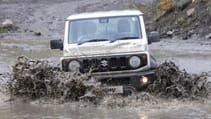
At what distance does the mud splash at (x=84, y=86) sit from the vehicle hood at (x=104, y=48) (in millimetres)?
452

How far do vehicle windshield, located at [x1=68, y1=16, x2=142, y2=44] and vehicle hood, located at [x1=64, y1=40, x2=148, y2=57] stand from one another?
1.08 ft

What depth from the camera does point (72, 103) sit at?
11.3 m

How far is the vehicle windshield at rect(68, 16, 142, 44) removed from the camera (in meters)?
12.0

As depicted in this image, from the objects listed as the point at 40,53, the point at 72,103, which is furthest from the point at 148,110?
the point at 40,53

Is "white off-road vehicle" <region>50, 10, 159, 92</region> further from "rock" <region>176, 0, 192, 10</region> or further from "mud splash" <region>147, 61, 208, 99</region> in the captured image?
"rock" <region>176, 0, 192, 10</region>

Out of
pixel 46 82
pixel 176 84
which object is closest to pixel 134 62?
pixel 176 84

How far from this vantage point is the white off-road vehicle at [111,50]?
11.2m

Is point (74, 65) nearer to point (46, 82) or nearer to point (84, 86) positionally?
point (84, 86)

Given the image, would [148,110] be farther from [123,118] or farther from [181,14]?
[181,14]

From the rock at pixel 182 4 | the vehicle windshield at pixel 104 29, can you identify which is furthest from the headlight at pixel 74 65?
the rock at pixel 182 4

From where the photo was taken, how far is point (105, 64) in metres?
11.4

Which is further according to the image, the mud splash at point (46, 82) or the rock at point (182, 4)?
the rock at point (182, 4)

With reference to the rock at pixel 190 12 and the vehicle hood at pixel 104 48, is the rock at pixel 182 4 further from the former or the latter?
the vehicle hood at pixel 104 48

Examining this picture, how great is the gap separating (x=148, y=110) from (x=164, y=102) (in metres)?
0.64
